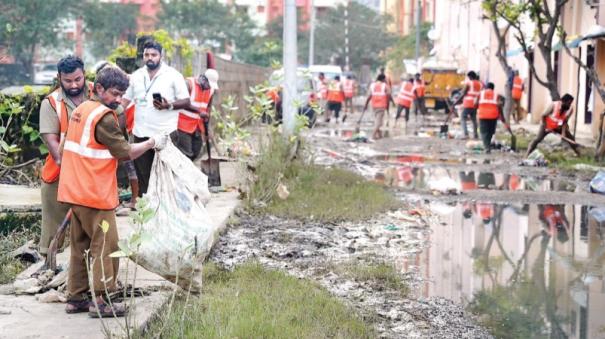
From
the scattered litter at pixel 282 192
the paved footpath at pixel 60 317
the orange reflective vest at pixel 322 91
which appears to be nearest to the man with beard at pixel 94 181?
the paved footpath at pixel 60 317

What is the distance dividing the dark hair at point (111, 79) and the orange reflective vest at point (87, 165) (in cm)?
12

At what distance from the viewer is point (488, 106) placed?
18.7 m

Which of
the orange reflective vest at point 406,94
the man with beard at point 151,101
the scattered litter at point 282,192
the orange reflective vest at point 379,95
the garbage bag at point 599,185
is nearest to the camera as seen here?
the man with beard at point 151,101

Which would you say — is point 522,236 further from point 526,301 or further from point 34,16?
point 34,16

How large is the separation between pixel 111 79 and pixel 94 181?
598 millimetres

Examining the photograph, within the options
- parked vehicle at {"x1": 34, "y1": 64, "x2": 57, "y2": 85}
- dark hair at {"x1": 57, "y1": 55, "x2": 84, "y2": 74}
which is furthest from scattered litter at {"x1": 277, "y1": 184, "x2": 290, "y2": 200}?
parked vehicle at {"x1": 34, "y1": 64, "x2": 57, "y2": 85}

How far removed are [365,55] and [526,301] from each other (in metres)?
58.3

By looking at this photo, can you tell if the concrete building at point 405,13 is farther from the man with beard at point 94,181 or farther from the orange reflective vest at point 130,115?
the man with beard at point 94,181

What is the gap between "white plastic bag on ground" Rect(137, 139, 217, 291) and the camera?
570cm

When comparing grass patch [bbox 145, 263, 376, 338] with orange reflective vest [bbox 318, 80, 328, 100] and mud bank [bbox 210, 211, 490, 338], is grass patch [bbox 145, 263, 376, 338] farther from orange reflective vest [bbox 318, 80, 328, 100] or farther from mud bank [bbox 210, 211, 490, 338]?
orange reflective vest [bbox 318, 80, 328, 100]

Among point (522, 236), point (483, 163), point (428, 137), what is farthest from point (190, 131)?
point (428, 137)

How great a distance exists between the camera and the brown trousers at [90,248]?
5520 mm

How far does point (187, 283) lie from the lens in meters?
6.08

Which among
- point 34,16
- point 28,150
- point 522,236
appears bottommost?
point 522,236
